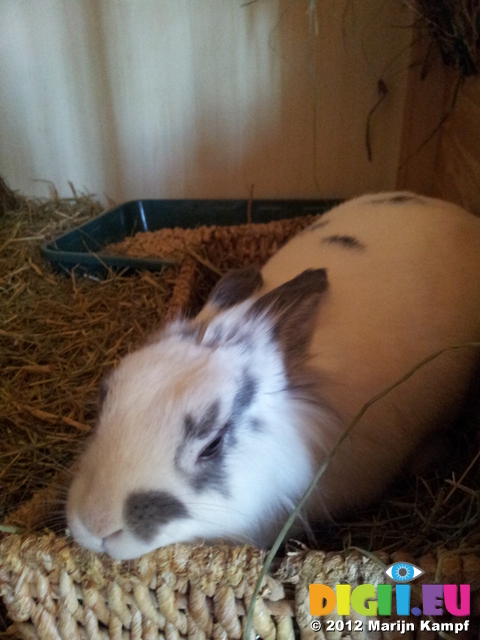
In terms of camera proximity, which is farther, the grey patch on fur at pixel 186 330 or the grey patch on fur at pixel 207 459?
the grey patch on fur at pixel 186 330

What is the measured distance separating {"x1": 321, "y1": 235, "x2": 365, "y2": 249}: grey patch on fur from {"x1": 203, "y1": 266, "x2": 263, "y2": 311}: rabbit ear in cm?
30

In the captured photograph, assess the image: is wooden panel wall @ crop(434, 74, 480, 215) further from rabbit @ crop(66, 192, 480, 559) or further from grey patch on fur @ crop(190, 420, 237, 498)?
grey patch on fur @ crop(190, 420, 237, 498)

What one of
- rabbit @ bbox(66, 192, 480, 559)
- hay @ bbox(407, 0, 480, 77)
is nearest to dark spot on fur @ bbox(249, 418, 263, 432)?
rabbit @ bbox(66, 192, 480, 559)

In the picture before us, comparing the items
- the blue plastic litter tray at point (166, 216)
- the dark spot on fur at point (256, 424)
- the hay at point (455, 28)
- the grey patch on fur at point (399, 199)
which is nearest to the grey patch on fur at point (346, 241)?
the grey patch on fur at point (399, 199)

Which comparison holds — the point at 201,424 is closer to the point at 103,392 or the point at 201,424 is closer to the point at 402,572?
the point at 103,392

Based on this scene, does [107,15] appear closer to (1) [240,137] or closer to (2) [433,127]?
(1) [240,137]

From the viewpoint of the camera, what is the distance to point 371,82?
2529 millimetres

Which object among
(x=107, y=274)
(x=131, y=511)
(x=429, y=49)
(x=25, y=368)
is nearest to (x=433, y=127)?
(x=429, y=49)

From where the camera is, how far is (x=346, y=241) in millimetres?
1529

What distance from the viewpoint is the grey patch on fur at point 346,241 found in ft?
4.91

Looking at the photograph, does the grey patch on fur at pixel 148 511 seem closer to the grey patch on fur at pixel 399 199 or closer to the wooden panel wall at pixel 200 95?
the grey patch on fur at pixel 399 199

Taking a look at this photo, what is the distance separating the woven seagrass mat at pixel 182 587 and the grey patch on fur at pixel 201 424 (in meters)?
0.19

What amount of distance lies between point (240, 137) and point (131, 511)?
2231mm

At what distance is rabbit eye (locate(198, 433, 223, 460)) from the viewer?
0.98m
